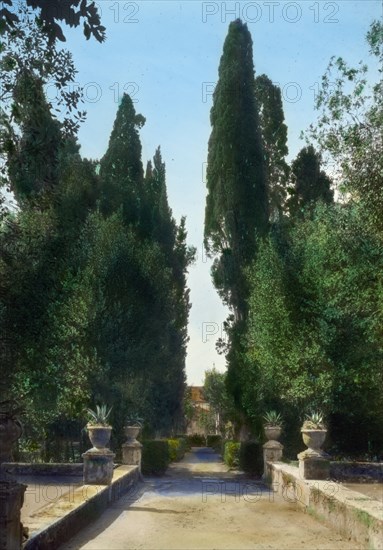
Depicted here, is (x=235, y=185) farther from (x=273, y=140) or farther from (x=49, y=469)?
(x=49, y=469)

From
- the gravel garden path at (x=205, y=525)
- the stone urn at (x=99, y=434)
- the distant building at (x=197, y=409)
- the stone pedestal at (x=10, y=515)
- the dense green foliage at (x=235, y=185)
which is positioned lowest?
the gravel garden path at (x=205, y=525)

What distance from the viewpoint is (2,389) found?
15523 millimetres

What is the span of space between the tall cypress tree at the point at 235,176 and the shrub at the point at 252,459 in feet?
24.0

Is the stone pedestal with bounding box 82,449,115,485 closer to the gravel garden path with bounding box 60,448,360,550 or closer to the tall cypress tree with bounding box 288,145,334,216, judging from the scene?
the gravel garden path with bounding box 60,448,360,550

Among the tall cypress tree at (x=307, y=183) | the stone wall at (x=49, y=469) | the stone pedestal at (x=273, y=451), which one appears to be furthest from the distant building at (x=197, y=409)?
the stone wall at (x=49, y=469)

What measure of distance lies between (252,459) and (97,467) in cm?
1133

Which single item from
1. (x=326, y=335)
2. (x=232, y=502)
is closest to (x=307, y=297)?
(x=326, y=335)

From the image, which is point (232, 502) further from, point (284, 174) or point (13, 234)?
point (284, 174)

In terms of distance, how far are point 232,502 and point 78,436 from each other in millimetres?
12498

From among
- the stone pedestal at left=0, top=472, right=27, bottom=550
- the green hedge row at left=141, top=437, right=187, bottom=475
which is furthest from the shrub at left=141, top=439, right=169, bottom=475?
the stone pedestal at left=0, top=472, right=27, bottom=550

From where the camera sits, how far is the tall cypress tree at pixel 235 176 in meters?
31.3

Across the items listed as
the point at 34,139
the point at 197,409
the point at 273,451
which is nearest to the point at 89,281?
the point at 273,451

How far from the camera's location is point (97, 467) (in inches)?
596

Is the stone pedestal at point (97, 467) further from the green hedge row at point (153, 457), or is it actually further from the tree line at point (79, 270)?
the green hedge row at point (153, 457)
